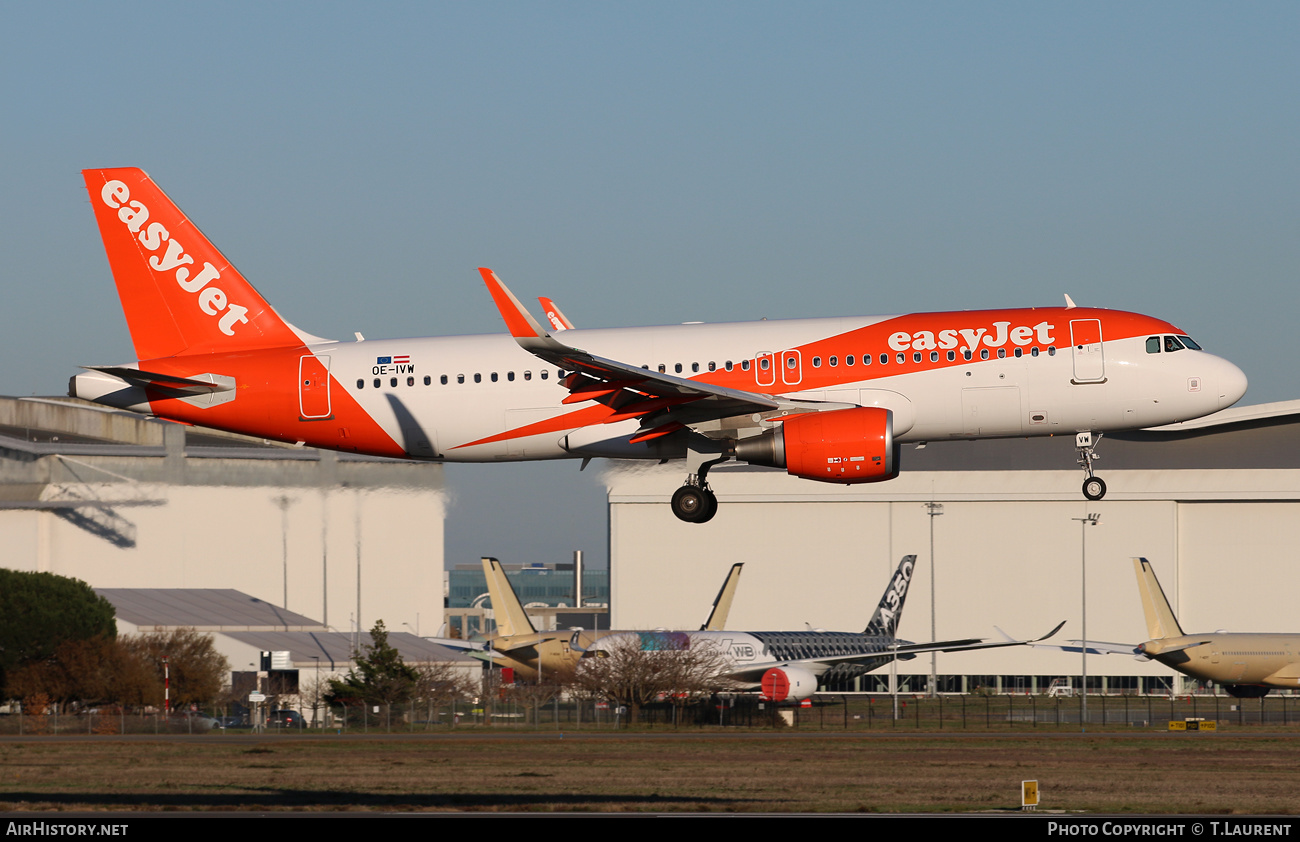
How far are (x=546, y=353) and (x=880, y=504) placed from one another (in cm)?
7750

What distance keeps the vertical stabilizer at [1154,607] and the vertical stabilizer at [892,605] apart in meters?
12.1

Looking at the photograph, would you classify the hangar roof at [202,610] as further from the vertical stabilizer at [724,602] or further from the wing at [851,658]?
the wing at [851,658]

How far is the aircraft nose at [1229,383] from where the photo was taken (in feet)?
103

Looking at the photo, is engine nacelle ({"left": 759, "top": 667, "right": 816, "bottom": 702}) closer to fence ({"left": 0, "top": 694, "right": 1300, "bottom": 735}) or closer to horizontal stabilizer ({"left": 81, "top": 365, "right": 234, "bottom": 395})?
fence ({"left": 0, "top": 694, "right": 1300, "bottom": 735})

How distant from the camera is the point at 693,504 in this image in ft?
104

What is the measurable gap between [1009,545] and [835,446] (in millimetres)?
76312

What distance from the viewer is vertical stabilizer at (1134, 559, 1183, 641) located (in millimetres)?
78562

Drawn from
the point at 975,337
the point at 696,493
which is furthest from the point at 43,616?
the point at 975,337

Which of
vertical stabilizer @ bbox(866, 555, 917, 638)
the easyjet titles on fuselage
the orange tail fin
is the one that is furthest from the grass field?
vertical stabilizer @ bbox(866, 555, 917, 638)

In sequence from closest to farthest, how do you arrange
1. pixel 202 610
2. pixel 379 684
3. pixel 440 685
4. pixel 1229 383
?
pixel 1229 383, pixel 379 684, pixel 440 685, pixel 202 610

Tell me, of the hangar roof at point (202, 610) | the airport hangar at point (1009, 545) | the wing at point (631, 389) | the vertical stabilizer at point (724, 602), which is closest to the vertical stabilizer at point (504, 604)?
the vertical stabilizer at point (724, 602)

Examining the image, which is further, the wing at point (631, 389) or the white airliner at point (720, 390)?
the white airliner at point (720, 390)

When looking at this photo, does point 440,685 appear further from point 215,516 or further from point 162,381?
point 162,381

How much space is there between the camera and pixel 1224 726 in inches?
2466
